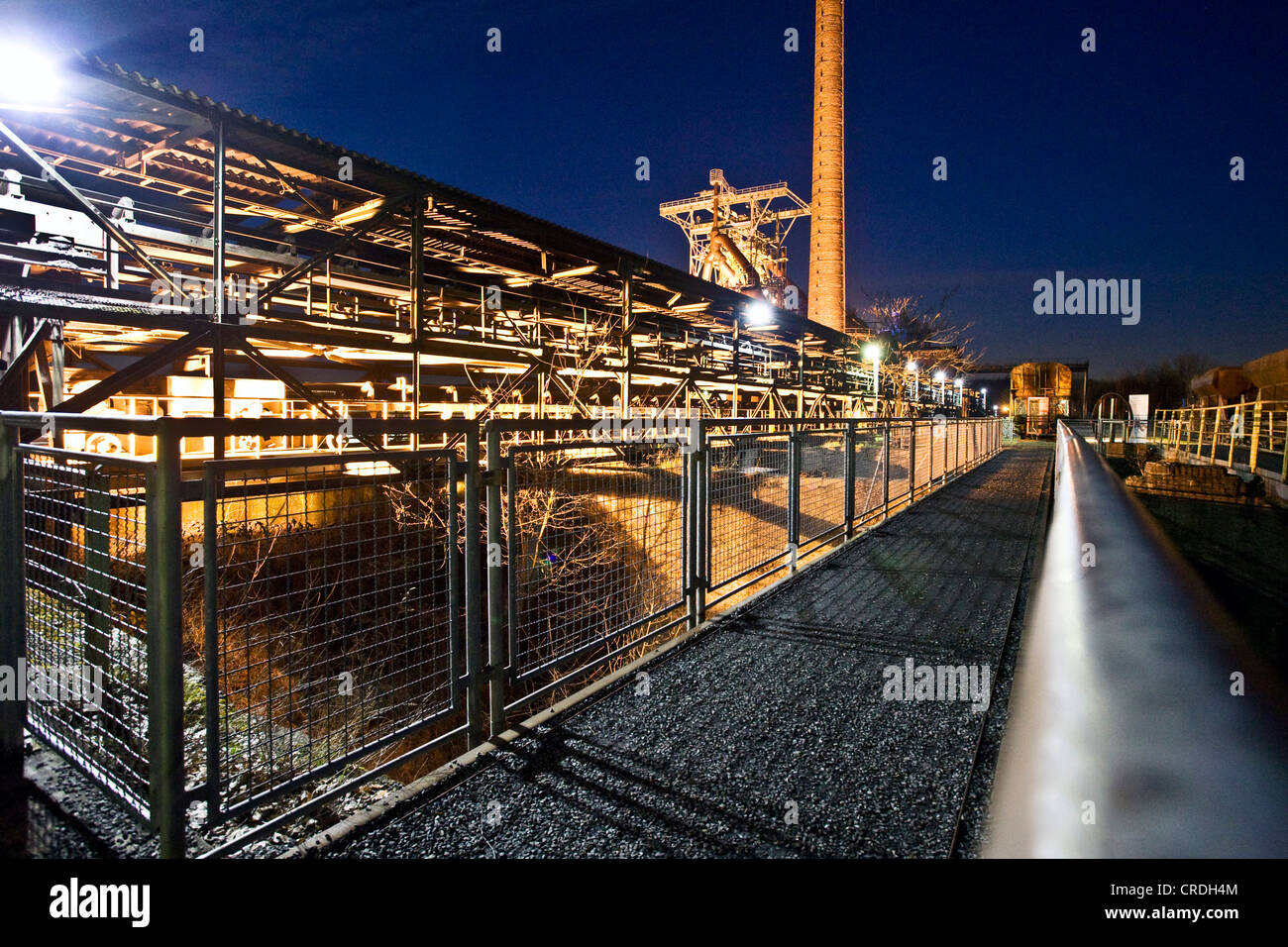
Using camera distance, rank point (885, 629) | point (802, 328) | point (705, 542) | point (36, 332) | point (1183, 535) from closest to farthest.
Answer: point (885, 629) → point (705, 542) → point (36, 332) → point (1183, 535) → point (802, 328)

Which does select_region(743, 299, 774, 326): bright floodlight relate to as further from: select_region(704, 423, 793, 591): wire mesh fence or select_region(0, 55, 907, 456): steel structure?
select_region(704, 423, 793, 591): wire mesh fence

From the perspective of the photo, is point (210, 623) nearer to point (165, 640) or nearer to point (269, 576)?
point (165, 640)

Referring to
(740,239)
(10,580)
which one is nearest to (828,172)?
(740,239)

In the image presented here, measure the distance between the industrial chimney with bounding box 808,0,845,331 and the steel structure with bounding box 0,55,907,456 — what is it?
21603 millimetres

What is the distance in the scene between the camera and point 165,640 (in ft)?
6.36

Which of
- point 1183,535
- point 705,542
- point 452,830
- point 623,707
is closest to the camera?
point 452,830

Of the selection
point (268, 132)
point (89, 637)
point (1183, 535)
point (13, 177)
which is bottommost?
point (1183, 535)

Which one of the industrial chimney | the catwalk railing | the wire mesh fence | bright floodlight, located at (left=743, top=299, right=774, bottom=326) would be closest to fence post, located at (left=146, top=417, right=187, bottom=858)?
the catwalk railing

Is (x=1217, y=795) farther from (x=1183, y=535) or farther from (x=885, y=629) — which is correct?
(x=1183, y=535)

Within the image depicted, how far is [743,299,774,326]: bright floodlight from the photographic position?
1709cm

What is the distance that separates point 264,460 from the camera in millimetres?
2043

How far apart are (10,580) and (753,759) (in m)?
3.06

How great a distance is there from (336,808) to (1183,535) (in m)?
13.2

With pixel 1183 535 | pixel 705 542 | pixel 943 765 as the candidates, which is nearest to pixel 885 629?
pixel 705 542
